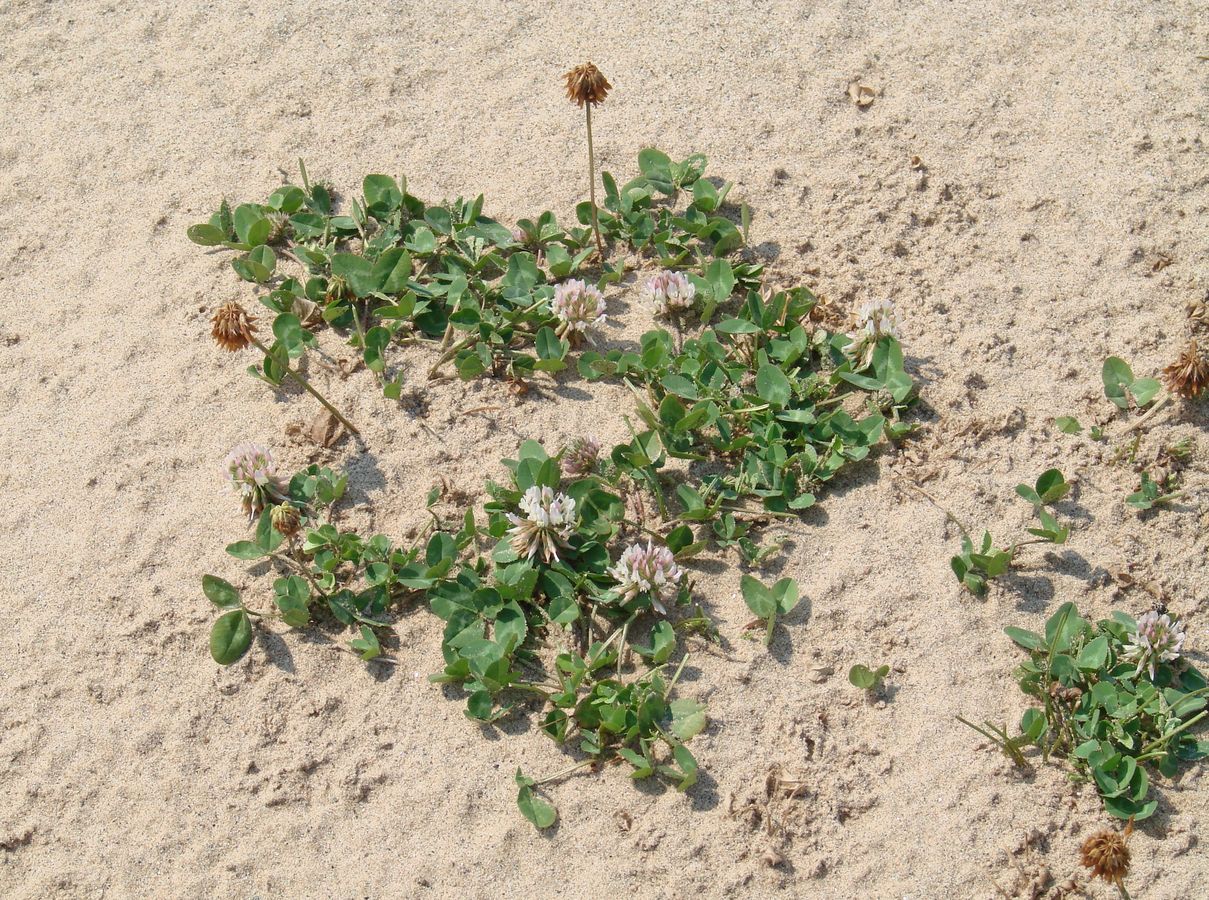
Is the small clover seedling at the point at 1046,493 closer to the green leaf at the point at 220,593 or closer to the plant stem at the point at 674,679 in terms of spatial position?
the plant stem at the point at 674,679

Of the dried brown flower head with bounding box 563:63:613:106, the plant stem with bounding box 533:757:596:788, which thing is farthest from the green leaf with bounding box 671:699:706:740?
the dried brown flower head with bounding box 563:63:613:106

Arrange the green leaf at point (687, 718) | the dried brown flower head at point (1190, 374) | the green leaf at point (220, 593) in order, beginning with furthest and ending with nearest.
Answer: the dried brown flower head at point (1190, 374) → the green leaf at point (220, 593) → the green leaf at point (687, 718)

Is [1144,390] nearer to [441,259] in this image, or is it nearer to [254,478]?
[441,259]

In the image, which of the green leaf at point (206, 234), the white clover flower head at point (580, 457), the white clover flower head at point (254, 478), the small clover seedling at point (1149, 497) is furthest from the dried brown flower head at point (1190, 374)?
the green leaf at point (206, 234)

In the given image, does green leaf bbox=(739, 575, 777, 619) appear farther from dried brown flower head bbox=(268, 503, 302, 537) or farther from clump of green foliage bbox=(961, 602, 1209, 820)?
dried brown flower head bbox=(268, 503, 302, 537)

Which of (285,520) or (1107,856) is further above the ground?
(285,520)

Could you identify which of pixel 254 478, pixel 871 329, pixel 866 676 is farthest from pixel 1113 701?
pixel 254 478
